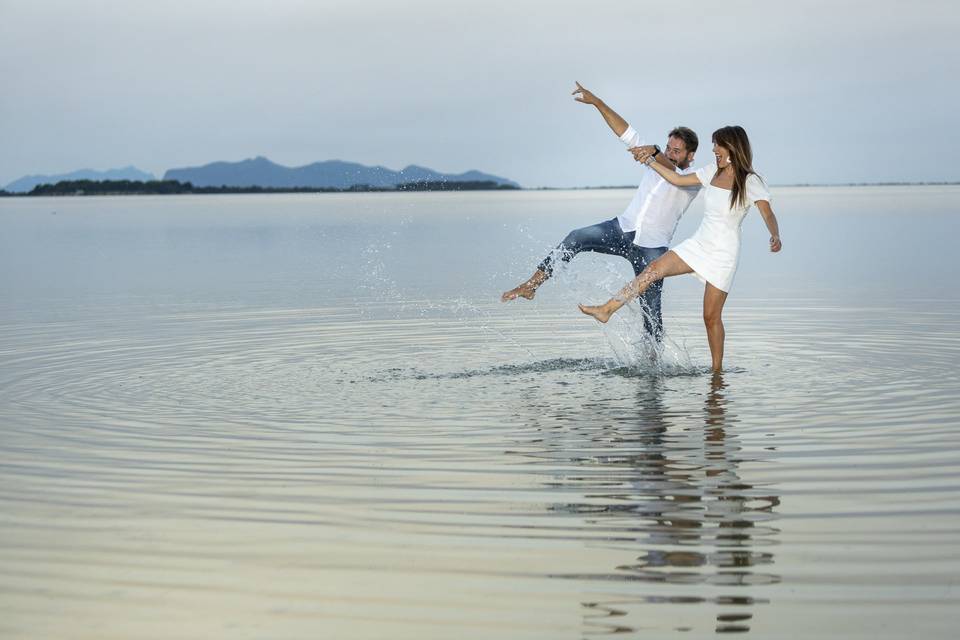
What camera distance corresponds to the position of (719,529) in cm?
654

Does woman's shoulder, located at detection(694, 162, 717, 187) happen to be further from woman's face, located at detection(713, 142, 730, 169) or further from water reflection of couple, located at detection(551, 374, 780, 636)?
water reflection of couple, located at detection(551, 374, 780, 636)

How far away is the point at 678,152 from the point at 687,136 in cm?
21

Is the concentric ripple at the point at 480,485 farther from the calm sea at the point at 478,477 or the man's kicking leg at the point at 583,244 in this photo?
the man's kicking leg at the point at 583,244

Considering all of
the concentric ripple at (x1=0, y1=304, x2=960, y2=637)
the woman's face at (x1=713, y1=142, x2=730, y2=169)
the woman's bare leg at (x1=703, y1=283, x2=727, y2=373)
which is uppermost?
the woman's face at (x1=713, y1=142, x2=730, y2=169)

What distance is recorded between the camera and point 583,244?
12.8m

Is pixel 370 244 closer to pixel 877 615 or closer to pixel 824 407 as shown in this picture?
pixel 824 407

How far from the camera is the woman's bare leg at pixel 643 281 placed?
1204 cm

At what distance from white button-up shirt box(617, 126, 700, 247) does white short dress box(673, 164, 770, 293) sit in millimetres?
637

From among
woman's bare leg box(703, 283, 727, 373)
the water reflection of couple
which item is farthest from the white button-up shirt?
the water reflection of couple

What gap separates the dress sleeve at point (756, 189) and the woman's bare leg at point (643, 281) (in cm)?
95

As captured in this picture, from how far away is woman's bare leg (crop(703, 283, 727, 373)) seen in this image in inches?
470

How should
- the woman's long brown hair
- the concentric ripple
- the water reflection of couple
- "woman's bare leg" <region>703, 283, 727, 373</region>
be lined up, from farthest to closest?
"woman's bare leg" <region>703, 283, 727, 373</region>
the woman's long brown hair
the concentric ripple
the water reflection of couple

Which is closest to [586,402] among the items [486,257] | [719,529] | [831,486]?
[831,486]

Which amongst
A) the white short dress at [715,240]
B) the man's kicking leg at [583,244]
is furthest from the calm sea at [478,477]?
the white short dress at [715,240]
